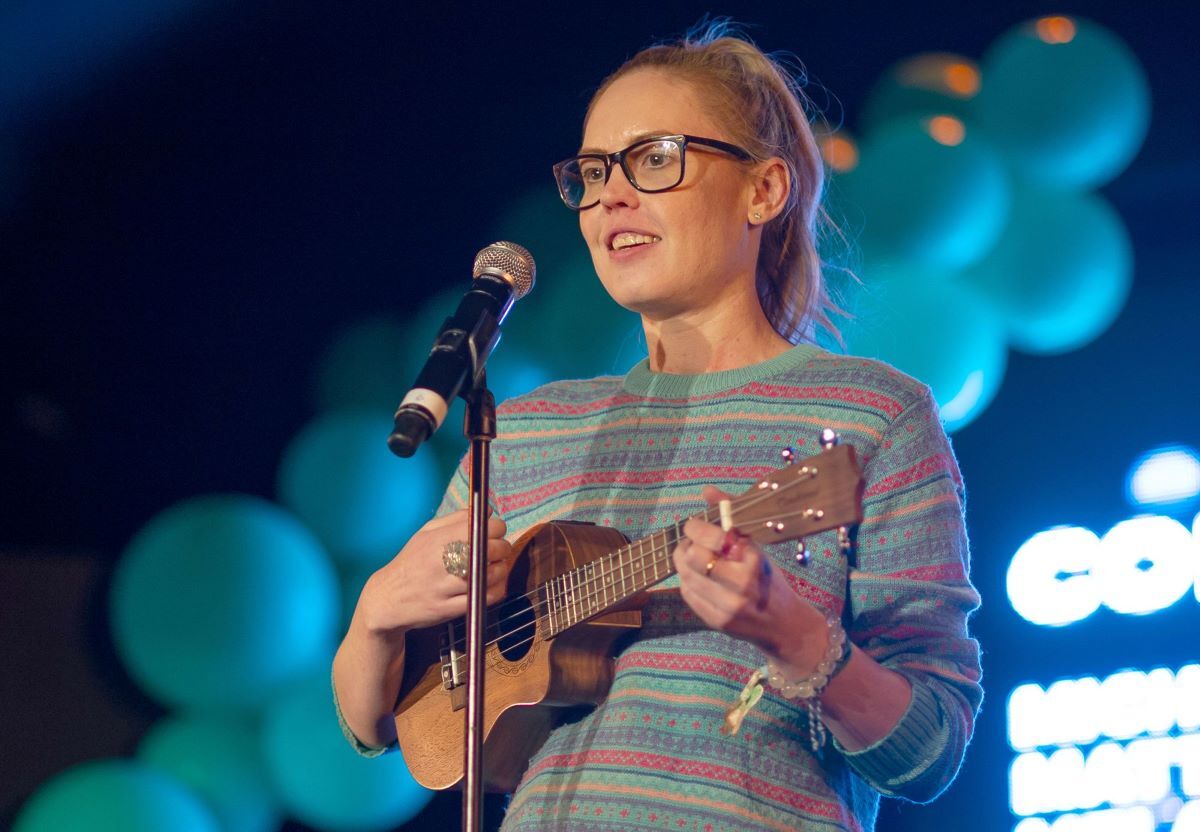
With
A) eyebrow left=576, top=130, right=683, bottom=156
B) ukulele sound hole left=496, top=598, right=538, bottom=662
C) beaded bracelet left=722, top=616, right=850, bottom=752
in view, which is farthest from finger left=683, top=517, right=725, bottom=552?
eyebrow left=576, top=130, right=683, bottom=156

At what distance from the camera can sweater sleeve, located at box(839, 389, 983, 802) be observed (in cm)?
179

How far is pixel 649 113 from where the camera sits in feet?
7.32

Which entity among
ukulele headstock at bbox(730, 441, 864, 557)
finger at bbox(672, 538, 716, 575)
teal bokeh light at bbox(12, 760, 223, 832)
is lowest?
finger at bbox(672, 538, 716, 575)

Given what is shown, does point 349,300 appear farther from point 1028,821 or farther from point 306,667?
point 1028,821

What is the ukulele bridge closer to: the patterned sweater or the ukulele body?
the ukulele body

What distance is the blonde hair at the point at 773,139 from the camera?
7.59ft

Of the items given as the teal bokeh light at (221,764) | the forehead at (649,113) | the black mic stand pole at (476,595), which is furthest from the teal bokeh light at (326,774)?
the black mic stand pole at (476,595)

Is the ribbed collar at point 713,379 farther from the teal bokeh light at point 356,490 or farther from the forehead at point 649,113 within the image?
the teal bokeh light at point 356,490

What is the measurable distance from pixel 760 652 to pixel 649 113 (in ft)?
3.01

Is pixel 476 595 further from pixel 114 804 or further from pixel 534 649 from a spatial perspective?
pixel 114 804

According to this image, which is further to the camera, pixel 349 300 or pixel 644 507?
pixel 349 300

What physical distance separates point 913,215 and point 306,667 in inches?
87.5

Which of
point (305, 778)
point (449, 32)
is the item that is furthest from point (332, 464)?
point (449, 32)

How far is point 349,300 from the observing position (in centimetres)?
442
